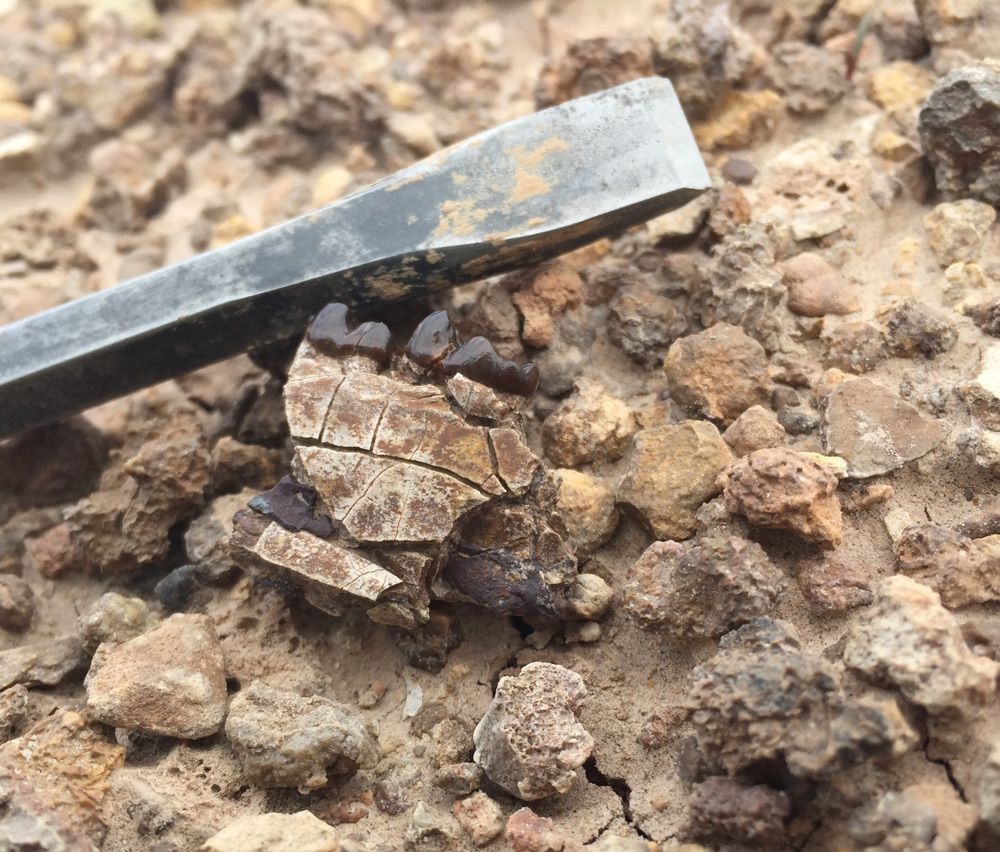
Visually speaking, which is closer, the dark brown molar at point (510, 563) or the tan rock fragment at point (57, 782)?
the tan rock fragment at point (57, 782)

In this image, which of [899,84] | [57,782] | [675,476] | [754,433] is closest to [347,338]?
[675,476]

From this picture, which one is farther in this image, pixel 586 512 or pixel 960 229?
pixel 960 229

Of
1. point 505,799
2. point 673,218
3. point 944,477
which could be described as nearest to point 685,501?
point 944,477

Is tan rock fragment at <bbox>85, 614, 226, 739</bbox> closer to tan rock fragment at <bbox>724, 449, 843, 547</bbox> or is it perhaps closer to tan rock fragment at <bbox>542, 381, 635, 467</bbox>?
tan rock fragment at <bbox>542, 381, 635, 467</bbox>

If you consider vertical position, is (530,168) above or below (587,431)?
above

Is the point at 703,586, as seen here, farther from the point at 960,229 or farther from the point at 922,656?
the point at 960,229

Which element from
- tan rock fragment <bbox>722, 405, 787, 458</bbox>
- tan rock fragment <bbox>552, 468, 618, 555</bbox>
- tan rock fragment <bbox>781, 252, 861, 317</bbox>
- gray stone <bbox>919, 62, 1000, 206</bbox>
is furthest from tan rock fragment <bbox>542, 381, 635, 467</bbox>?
gray stone <bbox>919, 62, 1000, 206</bbox>

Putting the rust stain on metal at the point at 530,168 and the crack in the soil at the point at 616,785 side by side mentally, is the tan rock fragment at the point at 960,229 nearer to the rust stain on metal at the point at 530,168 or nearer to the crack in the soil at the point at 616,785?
the rust stain on metal at the point at 530,168

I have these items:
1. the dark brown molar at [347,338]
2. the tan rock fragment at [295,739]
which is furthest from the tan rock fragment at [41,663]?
the dark brown molar at [347,338]
